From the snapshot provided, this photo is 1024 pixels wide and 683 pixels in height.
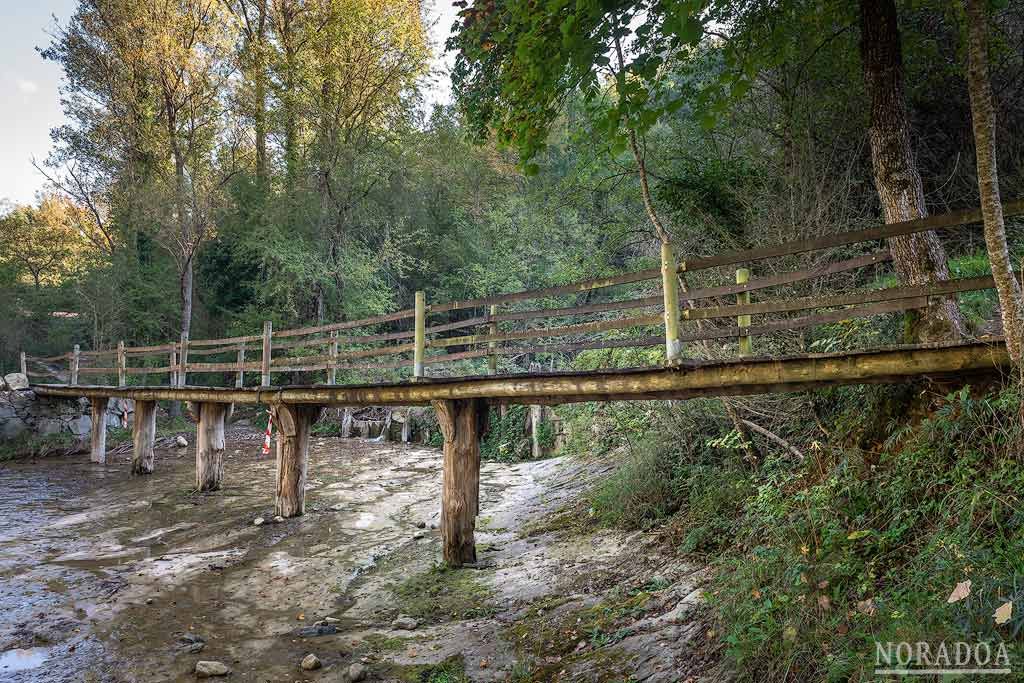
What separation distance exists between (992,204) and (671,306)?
2445 millimetres

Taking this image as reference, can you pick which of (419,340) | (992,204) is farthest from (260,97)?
(992,204)

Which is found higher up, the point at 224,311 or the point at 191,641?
the point at 224,311

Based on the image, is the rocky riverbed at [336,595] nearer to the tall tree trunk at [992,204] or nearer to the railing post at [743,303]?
the railing post at [743,303]

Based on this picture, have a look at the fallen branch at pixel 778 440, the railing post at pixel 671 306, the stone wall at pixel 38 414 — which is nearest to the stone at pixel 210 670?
the railing post at pixel 671 306

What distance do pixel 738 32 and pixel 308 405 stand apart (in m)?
9.21

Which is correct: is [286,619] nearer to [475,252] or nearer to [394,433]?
[394,433]

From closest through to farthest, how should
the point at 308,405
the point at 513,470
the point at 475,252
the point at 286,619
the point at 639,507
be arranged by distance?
the point at 286,619 → the point at 639,507 → the point at 308,405 → the point at 513,470 → the point at 475,252

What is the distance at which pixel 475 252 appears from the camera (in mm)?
25547

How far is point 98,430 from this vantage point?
18.6 metres

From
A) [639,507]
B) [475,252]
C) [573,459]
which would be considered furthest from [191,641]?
[475,252]

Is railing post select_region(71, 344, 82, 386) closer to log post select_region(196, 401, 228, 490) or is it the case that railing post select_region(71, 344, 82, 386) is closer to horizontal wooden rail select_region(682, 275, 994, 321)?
log post select_region(196, 401, 228, 490)

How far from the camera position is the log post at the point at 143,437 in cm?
1598

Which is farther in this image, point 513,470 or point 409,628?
point 513,470

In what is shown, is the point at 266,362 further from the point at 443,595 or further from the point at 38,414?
the point at 38,414
